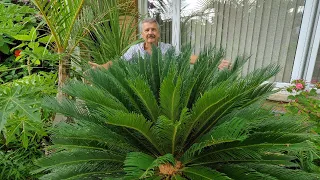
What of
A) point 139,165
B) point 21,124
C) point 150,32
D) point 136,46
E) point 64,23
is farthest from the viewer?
point 136,46

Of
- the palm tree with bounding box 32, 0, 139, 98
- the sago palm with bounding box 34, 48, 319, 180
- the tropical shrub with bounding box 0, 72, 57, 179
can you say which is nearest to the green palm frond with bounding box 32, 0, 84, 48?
the palm tree with bounding box 32, 0, 139, 98

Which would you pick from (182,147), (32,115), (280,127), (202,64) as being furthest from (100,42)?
(280,127)

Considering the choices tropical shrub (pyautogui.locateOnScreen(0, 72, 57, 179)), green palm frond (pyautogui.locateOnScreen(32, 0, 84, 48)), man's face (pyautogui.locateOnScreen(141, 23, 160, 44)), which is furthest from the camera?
man's face (pyautogui.locateOnScreen(141, 23, 160, 44))

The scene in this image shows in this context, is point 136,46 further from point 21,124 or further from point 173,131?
point 173,131

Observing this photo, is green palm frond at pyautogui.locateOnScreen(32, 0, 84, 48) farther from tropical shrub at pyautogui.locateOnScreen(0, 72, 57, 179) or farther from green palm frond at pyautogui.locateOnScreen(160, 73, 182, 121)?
green palm frond at pyautogui.locateOnScreen(160, 73, 182, 121)

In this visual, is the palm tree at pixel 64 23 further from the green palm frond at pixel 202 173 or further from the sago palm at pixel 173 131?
the green palm frond at pixel 202 173

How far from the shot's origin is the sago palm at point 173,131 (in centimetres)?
86

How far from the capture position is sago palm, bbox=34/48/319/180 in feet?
2.83

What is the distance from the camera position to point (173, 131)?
0.88 m

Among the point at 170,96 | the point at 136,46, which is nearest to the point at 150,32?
the point at 136,46

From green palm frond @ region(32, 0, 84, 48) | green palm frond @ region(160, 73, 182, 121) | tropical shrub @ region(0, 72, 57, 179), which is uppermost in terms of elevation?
green palm frond @ region(32, 0, 84, 48)

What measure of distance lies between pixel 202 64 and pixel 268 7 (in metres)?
2.19

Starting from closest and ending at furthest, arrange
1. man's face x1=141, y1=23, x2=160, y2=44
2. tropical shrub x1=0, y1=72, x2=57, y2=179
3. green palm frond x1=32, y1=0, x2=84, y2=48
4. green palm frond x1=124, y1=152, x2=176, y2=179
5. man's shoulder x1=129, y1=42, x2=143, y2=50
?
1. green palm frond x1=124, y1=152, x2=176, y2=179
2. tropical shrub x1=0, y1=72, x2=57, y2=179
3. green palm frond x1=32, y1=0, x2=84, y2=48
4. man's face x1=141, y1=23, x2=160, y2=44
5. man's shoulder x1=129, y1=42, x2=143, y2=50

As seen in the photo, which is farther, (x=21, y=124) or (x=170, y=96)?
(x=21, y=124)
